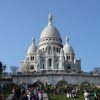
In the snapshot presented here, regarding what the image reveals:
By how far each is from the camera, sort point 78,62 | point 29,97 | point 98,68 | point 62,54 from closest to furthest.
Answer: point 29,97
point 62,54
point 78,62
point 98,68

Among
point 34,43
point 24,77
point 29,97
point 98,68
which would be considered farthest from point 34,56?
point 29,97

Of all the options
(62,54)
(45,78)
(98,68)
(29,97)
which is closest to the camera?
(29,97)

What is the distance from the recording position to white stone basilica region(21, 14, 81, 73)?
411 ft

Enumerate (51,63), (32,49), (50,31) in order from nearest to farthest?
(51,63) → (50,31) → (32,49)

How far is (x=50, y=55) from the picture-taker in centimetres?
12656

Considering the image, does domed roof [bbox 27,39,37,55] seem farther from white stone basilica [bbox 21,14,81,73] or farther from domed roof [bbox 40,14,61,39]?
domed roof [bbox 40,14,61,39]

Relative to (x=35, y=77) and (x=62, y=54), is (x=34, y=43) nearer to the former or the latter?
(x=62, y=54)

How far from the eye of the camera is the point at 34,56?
5256 inches

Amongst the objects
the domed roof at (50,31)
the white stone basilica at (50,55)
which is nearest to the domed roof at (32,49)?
the white stone basilica at (50,55)

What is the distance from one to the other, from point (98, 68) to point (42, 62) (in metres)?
52.0

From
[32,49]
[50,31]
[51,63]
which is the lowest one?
[51,63]

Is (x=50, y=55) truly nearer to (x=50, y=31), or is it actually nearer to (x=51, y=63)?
(x=51, y=63)

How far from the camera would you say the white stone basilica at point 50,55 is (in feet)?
411

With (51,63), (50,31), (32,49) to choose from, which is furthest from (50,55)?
(50,31)
